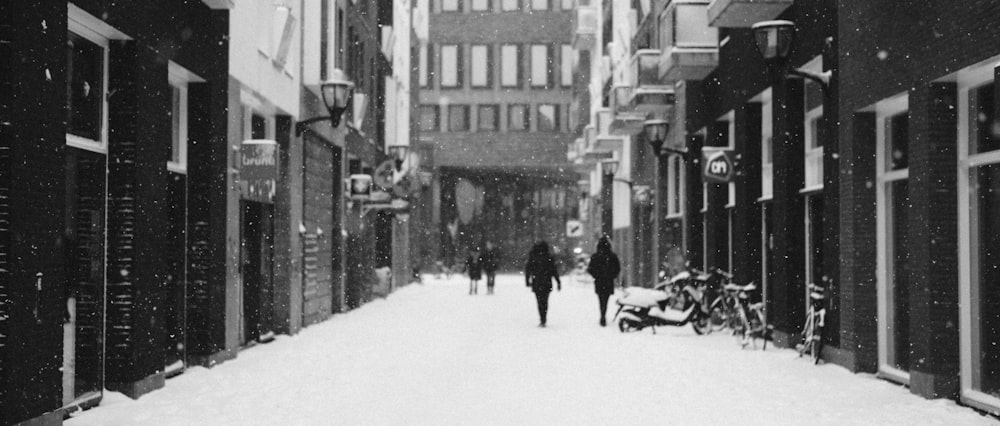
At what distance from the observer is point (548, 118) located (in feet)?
192

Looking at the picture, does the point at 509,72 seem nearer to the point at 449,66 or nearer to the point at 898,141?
the point at 449,66

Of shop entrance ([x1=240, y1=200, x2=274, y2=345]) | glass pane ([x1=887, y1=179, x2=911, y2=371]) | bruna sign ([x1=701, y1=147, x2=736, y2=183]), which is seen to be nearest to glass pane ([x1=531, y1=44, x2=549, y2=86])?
bruna sign ([x1=701, y1=147, x2=736, y2=183])

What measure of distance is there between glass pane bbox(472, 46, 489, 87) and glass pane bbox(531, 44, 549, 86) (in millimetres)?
2313

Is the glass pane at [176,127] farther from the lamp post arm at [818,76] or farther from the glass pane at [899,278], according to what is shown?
the glass pane at [899,278]

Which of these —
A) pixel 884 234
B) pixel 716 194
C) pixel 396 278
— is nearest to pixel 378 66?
pixel 396 278

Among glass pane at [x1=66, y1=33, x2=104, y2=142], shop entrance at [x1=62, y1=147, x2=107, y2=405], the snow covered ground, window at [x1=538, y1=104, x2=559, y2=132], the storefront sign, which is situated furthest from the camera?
window at [x1=538, y1=104, x2=559, y2=132]

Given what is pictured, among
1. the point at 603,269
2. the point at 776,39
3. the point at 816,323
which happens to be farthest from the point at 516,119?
the point at 776,39

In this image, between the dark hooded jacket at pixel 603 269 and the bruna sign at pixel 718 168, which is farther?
the dark hooded jacket at pixel 603 269

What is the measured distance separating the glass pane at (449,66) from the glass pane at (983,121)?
159 ft

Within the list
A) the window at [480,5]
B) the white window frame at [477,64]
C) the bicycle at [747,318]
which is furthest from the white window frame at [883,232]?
the window at [480,5]

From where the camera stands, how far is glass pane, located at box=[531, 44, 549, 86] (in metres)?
58.1

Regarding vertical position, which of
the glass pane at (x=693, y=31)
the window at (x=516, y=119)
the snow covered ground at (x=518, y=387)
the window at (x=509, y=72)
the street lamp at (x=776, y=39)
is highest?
the window at (x=509, y=72)

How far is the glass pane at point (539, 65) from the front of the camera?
58.1m

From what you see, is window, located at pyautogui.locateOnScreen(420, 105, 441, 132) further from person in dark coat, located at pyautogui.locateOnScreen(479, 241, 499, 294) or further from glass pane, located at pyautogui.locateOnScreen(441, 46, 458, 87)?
person in dark coat, located at pyautogui.locateOnScreen(479, 241, 499, 294)
